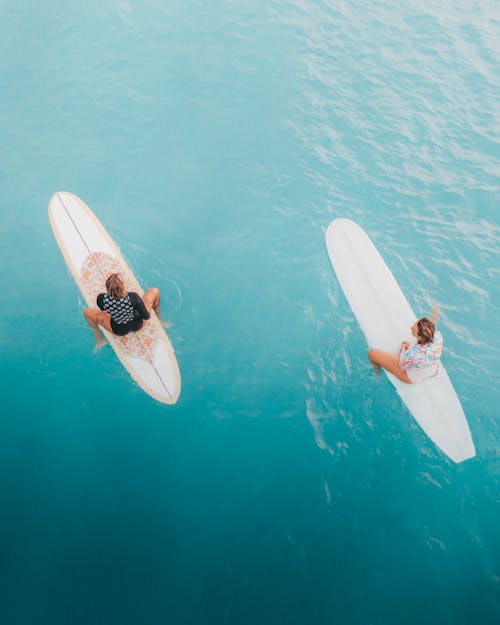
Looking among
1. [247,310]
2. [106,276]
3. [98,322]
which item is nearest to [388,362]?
[247,310]

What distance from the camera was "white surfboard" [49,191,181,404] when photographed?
18.1 feet

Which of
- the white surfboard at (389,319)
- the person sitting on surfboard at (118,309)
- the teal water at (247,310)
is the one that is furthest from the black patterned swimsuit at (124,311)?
the white surfboard at (389,319)

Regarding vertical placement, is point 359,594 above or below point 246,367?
below

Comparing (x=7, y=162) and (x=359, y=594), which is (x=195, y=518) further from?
(x=7, y=162)

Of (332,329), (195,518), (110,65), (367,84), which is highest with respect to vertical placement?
(367,84)

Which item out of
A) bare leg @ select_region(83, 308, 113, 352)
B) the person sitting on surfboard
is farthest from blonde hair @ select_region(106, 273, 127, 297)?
bare leg @ select_region(83, 308, 113, 352)

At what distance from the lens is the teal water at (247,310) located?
4.70 metres

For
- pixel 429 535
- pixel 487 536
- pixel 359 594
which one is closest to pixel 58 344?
pixel 359 594

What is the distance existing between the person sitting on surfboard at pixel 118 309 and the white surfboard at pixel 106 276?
0.62ft

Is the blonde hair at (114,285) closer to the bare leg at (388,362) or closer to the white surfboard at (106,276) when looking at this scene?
the white surfboard at (106,276)

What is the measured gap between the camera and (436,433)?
530cm

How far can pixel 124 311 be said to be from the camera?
5.17 metres

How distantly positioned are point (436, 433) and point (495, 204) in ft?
13.8

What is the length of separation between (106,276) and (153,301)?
82 centimetres
